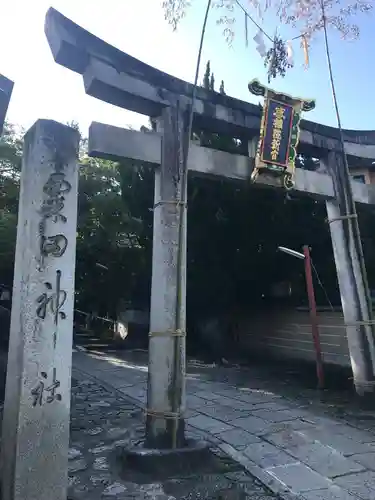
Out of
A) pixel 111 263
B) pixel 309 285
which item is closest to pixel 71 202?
pixel 309 285

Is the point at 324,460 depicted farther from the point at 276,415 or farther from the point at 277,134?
the point at 277,134

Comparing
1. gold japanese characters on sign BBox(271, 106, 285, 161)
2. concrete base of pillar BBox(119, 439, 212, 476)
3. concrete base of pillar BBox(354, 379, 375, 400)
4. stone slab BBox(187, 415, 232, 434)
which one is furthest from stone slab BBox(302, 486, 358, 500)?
gold japanese characters on sign BBox(271, 106, 285, 161)

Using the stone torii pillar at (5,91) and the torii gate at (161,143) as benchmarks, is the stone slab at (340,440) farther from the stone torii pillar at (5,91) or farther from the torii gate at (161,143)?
the stone torii pillar at (5,91)

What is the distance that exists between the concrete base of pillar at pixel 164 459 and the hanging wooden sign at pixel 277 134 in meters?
4.00

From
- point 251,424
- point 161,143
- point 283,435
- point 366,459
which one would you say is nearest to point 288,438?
point 283,435

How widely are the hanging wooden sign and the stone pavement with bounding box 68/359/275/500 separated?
4.13m

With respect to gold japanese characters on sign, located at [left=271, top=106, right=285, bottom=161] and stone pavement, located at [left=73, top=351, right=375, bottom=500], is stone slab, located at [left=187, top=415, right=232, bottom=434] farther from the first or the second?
gold japanese characters on sign, located at [left=271, top=106, right=285, bottom=161]

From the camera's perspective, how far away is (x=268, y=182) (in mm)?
6863

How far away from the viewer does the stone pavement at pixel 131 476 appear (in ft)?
13.6

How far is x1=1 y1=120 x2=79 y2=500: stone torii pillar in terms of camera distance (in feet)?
11.4

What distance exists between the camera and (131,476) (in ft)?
14.8

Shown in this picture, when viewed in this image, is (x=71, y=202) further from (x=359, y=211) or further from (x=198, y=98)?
(x=359, y=211)

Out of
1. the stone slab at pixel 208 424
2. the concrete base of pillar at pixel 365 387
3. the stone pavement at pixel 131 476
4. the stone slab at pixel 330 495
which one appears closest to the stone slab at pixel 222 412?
the stone slab at pixel 208 424

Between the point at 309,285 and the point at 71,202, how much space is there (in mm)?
6277
